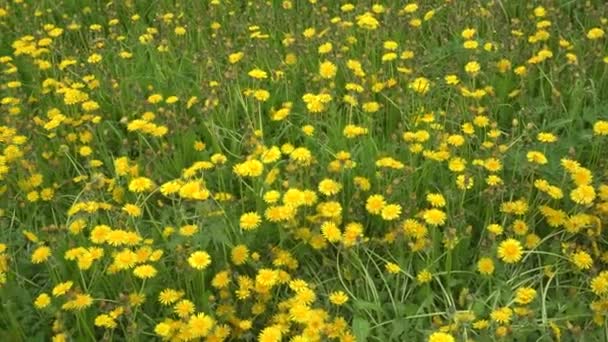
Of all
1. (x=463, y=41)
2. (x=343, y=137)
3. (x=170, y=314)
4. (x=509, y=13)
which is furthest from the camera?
(x=509, y=13)

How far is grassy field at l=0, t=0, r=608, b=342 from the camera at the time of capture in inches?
77.2

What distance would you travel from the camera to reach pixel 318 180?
7.66ft

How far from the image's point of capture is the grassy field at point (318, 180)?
1.96m

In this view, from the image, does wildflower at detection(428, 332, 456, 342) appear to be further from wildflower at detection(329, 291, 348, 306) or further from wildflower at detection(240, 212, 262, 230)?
wildflower at detection(240, 212, 262, 230)

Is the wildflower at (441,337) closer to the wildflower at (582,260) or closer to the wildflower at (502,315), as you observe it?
the wildflower at (502,315)

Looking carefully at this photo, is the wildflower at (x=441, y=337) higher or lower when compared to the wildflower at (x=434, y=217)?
lower

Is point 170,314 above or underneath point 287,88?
underneath

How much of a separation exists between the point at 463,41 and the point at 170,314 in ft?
5.66

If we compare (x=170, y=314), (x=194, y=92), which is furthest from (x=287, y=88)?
(x=170, y=314)

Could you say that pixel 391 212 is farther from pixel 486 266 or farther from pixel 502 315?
pixel 502 315

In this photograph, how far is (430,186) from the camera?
2344 millimetres

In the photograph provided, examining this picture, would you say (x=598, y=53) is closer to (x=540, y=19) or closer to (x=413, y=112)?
(x=540, y=19)

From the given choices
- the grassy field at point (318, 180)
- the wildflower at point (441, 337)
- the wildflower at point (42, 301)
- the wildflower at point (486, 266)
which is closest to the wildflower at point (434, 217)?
the grassy field at point (318, 180)

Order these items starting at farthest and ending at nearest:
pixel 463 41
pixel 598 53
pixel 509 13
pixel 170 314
A: pixel 509 13, pixel 463 41, pixel 598 53, pixel 170 314
